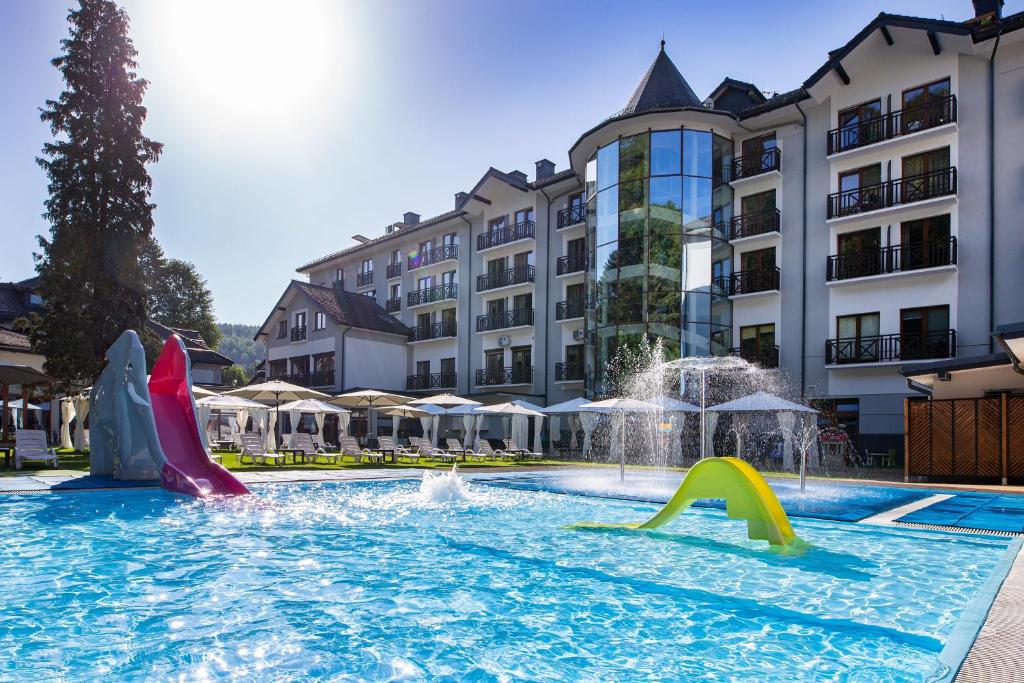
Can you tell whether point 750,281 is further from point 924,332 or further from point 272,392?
point 272,392

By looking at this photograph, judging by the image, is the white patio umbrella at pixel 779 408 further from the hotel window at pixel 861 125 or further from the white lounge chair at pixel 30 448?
the white lounge chair at pixel 30 448

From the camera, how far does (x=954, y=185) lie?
21594mm

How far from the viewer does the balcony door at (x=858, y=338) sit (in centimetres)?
2298

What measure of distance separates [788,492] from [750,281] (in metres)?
13.9

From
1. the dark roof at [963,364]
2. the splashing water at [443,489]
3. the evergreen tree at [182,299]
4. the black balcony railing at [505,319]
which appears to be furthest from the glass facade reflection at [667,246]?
the evergreen tree at [182,299]

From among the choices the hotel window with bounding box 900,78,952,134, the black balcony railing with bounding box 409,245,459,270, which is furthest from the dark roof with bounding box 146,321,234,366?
the hotel window with bounding box 900,78,952,134

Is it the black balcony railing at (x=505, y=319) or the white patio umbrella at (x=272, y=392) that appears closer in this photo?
the white patio umbrella at (x=272, y=392)

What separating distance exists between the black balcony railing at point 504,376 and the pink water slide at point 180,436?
20.1 metres

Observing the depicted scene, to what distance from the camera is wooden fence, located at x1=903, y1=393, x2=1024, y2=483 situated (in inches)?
623

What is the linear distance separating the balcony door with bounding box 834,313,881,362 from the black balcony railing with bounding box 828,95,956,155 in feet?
20.2

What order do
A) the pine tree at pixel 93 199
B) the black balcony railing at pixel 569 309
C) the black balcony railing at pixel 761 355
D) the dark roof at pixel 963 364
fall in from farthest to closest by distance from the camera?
1. the black balcony railing at pixel 569 309
2. the black balcony railing at pixel 761 355
3. the pine tree at pixel 93 199
4. the dark roof at pixel 963 364

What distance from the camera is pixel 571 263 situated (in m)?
31.2

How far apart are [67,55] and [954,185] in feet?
97.9

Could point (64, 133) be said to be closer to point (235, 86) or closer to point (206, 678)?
point (235, 86)
